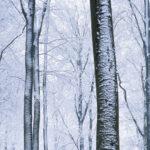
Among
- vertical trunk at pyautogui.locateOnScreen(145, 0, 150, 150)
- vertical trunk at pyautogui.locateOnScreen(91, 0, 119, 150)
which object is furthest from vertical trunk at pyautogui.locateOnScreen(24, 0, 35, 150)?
vertical trunk at pyautogui.locateOnScreen(145, 0, 150, 150)

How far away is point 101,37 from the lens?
636 centimetres

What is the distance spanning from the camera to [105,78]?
620 centimetres

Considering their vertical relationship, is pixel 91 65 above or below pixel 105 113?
→ above

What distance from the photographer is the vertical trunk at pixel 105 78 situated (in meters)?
6.02

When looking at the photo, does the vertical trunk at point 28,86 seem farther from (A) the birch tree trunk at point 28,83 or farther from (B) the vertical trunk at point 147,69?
(B) the vertical trunk at point 147,69

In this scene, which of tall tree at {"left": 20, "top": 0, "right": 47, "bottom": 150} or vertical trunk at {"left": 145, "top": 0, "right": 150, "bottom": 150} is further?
vertical trunk at {"left": 145, "top": 0, "right": 150, "bottom": 150}

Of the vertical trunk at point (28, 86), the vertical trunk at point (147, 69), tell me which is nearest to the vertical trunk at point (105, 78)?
the vertical trunk at point (28, 86)

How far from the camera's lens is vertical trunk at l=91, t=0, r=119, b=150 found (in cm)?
602

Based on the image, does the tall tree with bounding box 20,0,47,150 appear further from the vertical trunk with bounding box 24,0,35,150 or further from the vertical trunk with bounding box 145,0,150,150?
the vertical trunk with bounding box 145,0,150,150

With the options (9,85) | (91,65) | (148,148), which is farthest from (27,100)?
(9,85)

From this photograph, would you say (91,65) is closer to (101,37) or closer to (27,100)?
(27,100)

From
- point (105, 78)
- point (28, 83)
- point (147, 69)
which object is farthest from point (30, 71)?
point (147, 69)

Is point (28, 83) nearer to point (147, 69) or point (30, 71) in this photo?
point (30, 71)

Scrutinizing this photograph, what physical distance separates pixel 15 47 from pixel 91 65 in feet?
14.2
